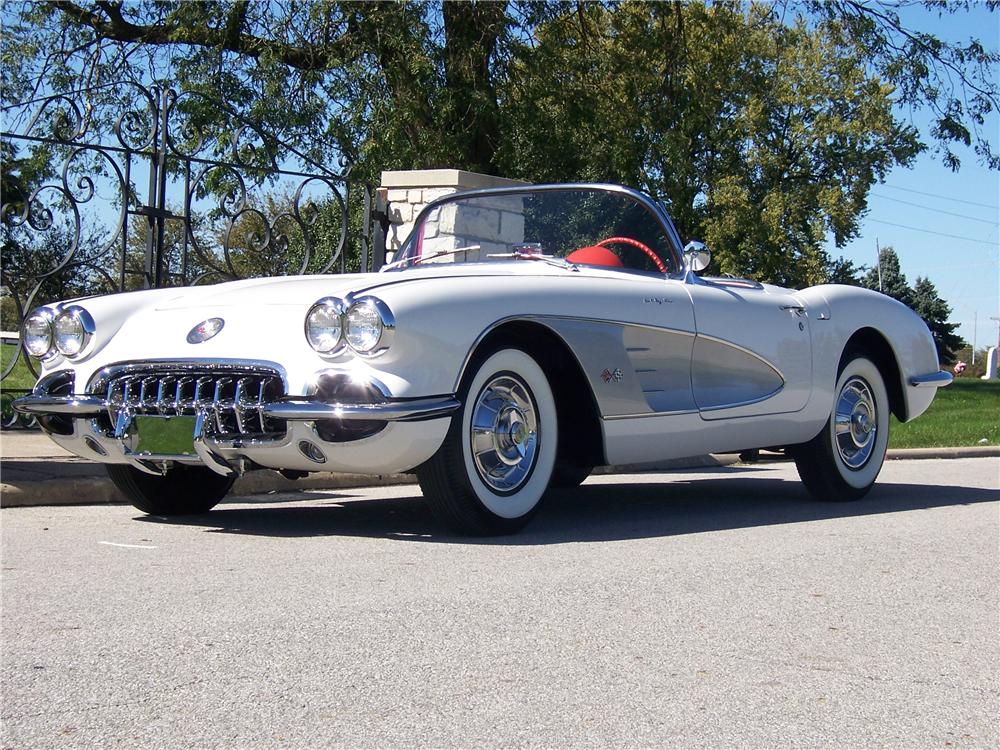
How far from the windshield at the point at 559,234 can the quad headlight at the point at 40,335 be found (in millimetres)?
1819

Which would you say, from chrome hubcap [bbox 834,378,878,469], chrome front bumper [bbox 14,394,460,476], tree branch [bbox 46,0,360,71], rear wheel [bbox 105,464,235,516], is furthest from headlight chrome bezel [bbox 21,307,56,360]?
tree branch [bbox 46,0,360,71]

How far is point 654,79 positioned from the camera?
722 inches

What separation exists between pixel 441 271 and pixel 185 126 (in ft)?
32.6

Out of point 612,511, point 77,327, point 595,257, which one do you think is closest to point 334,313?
point 77,327

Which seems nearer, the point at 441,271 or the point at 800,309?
the point at 441,271

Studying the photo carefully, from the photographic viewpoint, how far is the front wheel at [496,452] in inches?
193

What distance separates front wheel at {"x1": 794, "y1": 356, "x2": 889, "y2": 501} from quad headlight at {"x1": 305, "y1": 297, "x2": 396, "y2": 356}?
3.09 metres

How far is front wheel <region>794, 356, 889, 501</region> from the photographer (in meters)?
6.90

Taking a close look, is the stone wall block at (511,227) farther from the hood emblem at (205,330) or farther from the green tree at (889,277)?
the green tree at (889,277)

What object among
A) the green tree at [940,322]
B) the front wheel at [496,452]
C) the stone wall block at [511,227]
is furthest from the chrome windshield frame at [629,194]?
the green tree at [940,322]

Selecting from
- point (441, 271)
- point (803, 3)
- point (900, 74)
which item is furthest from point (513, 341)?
point (900, 74)

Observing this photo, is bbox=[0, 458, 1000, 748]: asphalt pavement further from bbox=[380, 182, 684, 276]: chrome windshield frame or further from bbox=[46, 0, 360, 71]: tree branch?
bbox=[46, 0, 360, 71]: tree branch

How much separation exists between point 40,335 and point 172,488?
92cm

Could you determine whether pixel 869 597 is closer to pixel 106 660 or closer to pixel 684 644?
pixel 684 644
